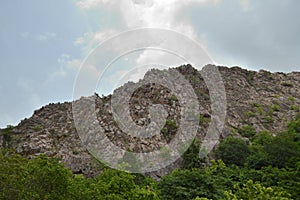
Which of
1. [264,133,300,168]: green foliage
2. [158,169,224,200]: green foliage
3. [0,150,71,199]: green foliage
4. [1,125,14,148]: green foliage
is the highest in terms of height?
[1,125,14,148]: green foliage

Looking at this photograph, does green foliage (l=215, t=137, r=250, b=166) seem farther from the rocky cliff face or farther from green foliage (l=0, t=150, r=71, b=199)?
green foliage (l=0, t=150, r=71, b=199)

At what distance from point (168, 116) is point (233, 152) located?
857cm

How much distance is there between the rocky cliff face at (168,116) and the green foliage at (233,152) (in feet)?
10.8

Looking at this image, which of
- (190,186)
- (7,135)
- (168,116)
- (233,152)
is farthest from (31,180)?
(7,135)

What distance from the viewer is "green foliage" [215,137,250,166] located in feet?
139

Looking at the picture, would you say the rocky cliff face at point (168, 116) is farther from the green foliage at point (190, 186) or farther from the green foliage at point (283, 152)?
the green foliage at point (190, 186)

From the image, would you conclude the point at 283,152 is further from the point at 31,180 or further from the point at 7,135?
the point at 7,135

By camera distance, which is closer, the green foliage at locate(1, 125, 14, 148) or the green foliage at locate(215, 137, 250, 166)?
the green foliage at locate(215, 137, 250, 166)

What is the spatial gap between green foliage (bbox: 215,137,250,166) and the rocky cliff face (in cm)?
330

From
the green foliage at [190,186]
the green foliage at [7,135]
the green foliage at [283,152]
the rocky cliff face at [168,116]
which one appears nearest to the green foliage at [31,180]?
the green foliage at [190,186]

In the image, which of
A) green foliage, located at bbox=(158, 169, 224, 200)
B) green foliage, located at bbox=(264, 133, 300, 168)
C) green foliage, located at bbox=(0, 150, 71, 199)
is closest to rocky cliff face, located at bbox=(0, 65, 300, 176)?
green foliage, located at bbox=(264, 133, 300, 168)

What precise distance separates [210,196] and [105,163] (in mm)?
12313

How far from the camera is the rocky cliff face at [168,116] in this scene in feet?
130

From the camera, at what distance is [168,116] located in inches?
1802
